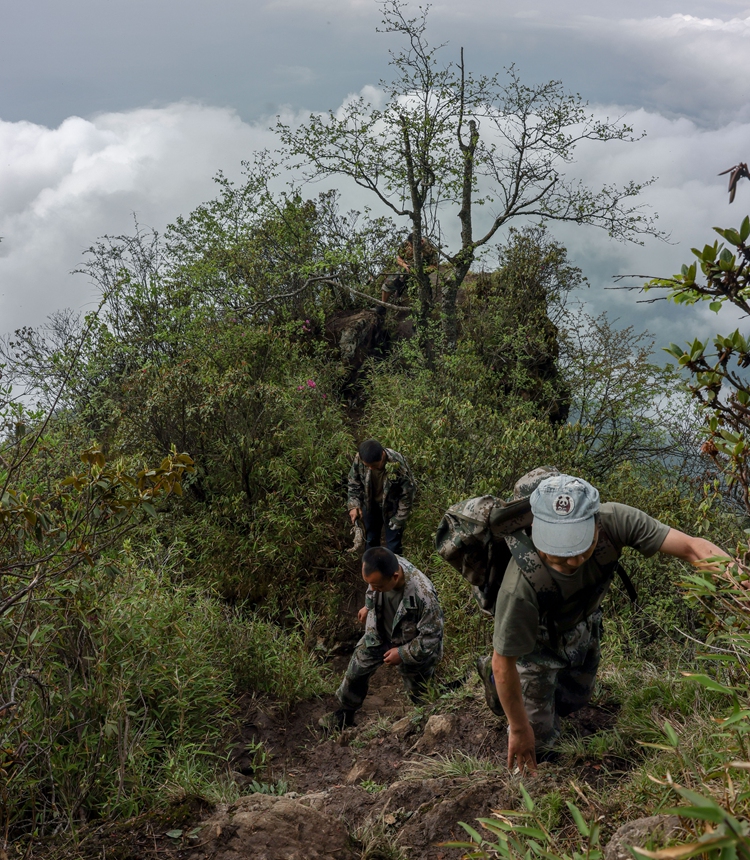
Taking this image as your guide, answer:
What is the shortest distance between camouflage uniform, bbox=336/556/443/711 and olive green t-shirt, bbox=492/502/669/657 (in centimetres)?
157

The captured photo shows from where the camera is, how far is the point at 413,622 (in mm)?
4402

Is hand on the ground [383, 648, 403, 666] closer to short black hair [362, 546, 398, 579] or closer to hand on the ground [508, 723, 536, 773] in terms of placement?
short black hair [362, 546, 398, 579]

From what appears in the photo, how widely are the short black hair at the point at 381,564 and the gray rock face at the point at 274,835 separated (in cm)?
144

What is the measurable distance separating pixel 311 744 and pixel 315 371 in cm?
664

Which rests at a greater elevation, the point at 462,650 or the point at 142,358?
the point at 142,358

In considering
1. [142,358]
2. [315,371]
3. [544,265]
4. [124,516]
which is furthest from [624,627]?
[544,265]

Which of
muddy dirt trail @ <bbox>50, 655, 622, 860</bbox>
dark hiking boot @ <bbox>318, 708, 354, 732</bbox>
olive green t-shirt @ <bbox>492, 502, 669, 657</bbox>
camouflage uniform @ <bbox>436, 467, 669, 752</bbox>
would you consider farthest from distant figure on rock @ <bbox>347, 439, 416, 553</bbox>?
olive green t-shirt @ <bbox>492, 502, 669, 657</bbox>

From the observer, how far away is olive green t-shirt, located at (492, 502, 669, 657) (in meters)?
2.70

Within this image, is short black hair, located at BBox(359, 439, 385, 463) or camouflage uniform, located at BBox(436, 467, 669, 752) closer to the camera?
Result: camouflage uniform, located at BBox(436, 467, 669, 752)

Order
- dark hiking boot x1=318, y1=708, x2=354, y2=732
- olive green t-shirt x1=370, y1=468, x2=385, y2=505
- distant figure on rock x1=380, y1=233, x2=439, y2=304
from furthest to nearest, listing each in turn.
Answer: distant figure on rock x1=380, y1=233, x2=439, y2=304 → olive green t-shirt x1=370, y1=468, x2=385, y2=505 → dark hiking boot x1=318, y1=708, x2=354, y2=732

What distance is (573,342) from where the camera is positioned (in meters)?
11.1

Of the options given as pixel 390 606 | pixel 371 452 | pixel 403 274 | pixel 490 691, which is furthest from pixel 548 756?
pixel 403 274

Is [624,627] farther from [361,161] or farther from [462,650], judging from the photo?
[361,161]

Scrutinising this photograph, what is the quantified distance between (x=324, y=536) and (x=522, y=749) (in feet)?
15.6
